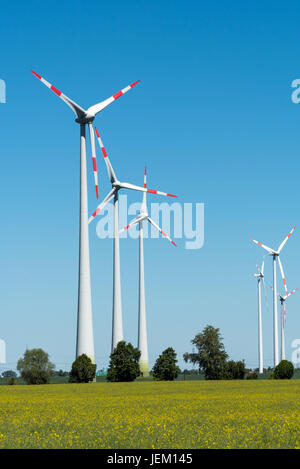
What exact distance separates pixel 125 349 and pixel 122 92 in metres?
44.2

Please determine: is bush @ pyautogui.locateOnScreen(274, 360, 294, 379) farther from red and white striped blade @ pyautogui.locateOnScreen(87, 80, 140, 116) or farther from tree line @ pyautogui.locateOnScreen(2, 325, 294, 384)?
red and white striped blade @ pyautogui.locateOnScreen(87, 80, 140, 116)

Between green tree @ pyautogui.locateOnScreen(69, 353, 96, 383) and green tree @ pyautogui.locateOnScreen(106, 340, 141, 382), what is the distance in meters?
8.99

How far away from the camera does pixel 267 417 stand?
37062 mm

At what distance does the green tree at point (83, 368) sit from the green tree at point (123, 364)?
8.99m

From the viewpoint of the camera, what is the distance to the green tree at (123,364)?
117m

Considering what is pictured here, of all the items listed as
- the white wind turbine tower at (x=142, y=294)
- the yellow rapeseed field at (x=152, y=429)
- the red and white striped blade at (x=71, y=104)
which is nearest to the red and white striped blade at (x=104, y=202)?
the white wind turbine tower at (x=142, y=294)

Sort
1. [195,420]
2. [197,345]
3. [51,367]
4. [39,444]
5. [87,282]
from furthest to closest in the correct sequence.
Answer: [51,367]
[197,345]
[87,282]
[195,420]
[39,444]

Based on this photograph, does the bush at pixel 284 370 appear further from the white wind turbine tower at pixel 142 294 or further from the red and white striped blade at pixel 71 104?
the red and white striped blade at pixel 71 104

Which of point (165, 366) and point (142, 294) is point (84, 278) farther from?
point (142, 294)

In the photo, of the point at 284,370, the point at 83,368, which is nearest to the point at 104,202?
the point at 83,368

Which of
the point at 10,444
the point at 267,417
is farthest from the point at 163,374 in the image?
the point at 10,444

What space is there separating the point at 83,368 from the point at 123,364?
1227cm
